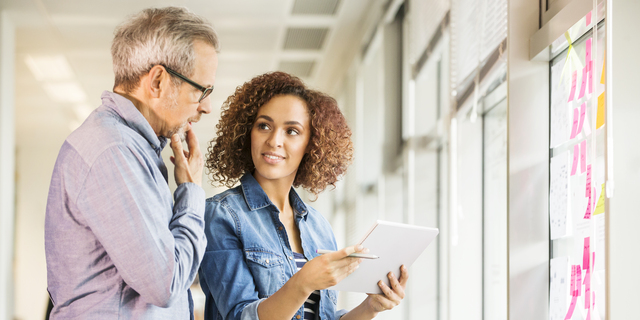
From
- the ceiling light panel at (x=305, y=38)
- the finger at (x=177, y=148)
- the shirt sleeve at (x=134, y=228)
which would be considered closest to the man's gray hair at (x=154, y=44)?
the finger at (x=177, y=148)

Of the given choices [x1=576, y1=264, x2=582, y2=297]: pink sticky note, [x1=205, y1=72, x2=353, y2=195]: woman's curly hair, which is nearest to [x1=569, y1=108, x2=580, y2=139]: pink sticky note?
[x1=576, y1=264, x2=582, y2=297]: pink sticky note

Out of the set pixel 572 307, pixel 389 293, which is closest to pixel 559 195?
pixel 572 307

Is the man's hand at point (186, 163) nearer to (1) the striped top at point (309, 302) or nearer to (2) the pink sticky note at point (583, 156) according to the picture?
(1) the striped top at point (309, 302)

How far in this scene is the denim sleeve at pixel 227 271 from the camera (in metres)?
1.41

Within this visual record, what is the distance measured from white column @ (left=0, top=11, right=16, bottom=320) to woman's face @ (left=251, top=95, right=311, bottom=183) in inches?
144

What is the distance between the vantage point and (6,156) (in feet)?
15.0

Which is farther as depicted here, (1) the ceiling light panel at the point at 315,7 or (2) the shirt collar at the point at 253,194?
(1) the ceiling light panel at the point at 315,7

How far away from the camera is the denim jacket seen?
1.42 meters

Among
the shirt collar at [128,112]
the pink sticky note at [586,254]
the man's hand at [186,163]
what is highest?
the shirt collar at [128,112]

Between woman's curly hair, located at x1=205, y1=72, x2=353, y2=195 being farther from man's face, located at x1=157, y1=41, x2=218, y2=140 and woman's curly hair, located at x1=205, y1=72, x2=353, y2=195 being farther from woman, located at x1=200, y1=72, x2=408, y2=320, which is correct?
man's face, located at x1=157, y1=41, x2=218, y2=140

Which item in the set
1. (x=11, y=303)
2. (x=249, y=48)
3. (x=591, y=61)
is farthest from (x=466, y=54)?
(x=11, y=303)

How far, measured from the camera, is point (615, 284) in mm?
1197

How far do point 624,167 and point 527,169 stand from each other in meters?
0.54

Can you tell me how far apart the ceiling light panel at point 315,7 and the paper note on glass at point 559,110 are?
2.75 m
